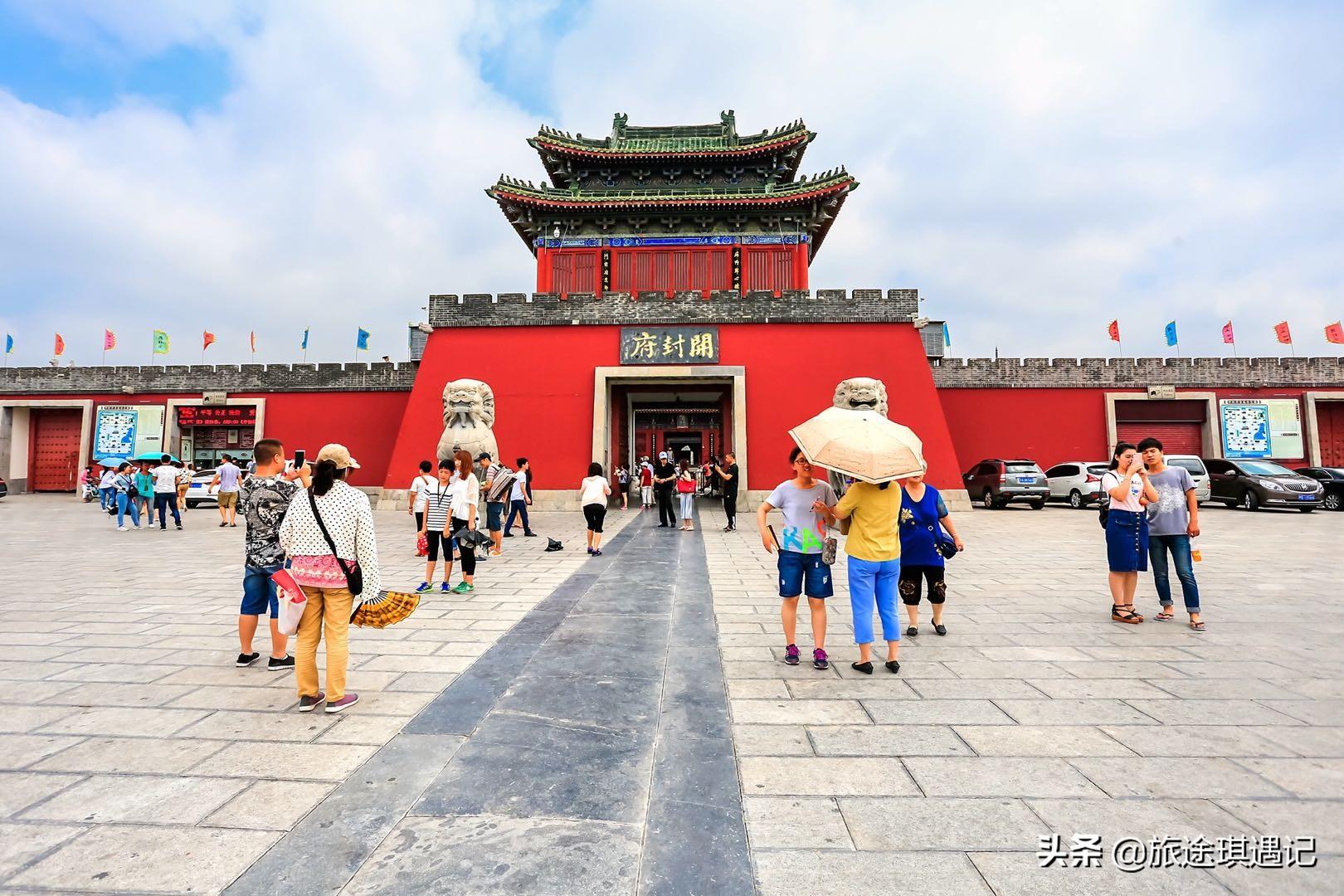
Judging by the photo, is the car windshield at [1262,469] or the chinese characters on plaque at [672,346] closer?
the car windshield at [1262,469]

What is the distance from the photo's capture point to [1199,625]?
4332mm

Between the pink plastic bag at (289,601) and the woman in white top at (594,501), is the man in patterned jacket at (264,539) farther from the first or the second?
the woman in white top at (594,501)

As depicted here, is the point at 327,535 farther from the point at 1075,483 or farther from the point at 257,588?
the point at 1075,483

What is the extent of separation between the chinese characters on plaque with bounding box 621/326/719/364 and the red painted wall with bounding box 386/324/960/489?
26 centimetres

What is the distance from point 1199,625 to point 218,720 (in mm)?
5937

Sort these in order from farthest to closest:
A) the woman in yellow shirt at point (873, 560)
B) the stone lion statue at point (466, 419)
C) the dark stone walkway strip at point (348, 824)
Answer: the stone lion statue at point (466, 419)
the woman in yellow shirt at point (873, 560)
the dark stone walkway strip at point (348, 824)

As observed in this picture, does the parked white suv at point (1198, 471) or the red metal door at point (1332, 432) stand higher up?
the red metal door at point (1332, 432)

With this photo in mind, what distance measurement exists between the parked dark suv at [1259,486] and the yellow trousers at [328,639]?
59.2 ft

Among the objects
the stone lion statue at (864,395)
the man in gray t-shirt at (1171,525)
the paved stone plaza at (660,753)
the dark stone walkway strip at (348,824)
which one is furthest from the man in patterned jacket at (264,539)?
the stone lion statue at (864,395)

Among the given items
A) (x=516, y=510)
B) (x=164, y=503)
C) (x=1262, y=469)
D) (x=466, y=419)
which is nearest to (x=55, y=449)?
(x=164, y=503)

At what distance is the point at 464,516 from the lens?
579cm

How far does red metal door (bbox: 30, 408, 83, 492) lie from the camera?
1953 centimetres

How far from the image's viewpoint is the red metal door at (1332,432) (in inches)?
696

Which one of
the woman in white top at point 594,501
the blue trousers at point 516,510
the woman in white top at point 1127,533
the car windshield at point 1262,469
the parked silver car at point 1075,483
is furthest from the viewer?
the parked silver car at point 1075,483
